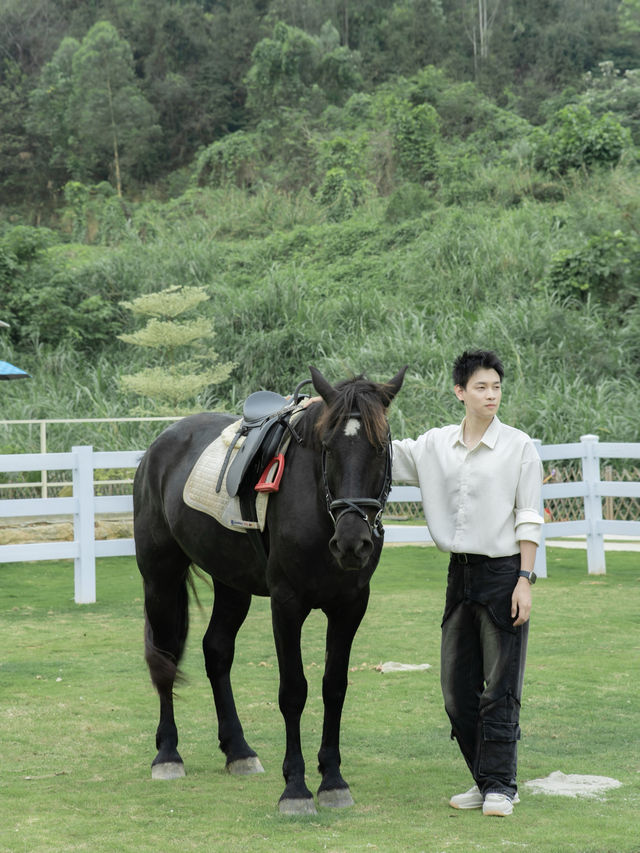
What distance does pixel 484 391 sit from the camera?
363 centimetres

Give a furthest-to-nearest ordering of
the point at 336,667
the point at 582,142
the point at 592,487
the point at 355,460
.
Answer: the point at 582,142, the point at 592,487, the point at 336,667, the point at 355,460

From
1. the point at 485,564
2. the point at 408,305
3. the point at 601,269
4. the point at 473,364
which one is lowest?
the point at 485,564

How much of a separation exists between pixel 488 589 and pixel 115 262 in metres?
22.0

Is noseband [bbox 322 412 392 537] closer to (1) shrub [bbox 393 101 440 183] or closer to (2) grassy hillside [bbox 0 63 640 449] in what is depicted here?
(2) grassy hillside [bbox 0 63 640 449]

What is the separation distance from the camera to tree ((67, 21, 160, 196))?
1395 inches

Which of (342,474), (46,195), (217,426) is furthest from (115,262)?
(342,474)

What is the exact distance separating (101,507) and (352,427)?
582 cm

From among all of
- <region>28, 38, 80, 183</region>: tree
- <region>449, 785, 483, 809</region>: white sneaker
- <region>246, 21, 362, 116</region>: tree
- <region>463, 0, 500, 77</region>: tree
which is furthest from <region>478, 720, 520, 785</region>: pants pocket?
<region>463, 0, 500, 77</region>: tree

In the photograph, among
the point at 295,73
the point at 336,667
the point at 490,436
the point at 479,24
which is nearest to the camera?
the point at 490,436

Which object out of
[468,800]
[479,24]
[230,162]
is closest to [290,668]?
[468,800]

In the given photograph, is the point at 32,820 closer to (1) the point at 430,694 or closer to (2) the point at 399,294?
(1) the point at 430,694

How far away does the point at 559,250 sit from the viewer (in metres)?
19.4

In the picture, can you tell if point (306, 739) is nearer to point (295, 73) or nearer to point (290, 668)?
point (290, 668)

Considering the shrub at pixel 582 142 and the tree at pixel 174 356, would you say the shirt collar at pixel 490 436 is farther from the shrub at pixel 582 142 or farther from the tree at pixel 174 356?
the shrub at pixel 582 142
